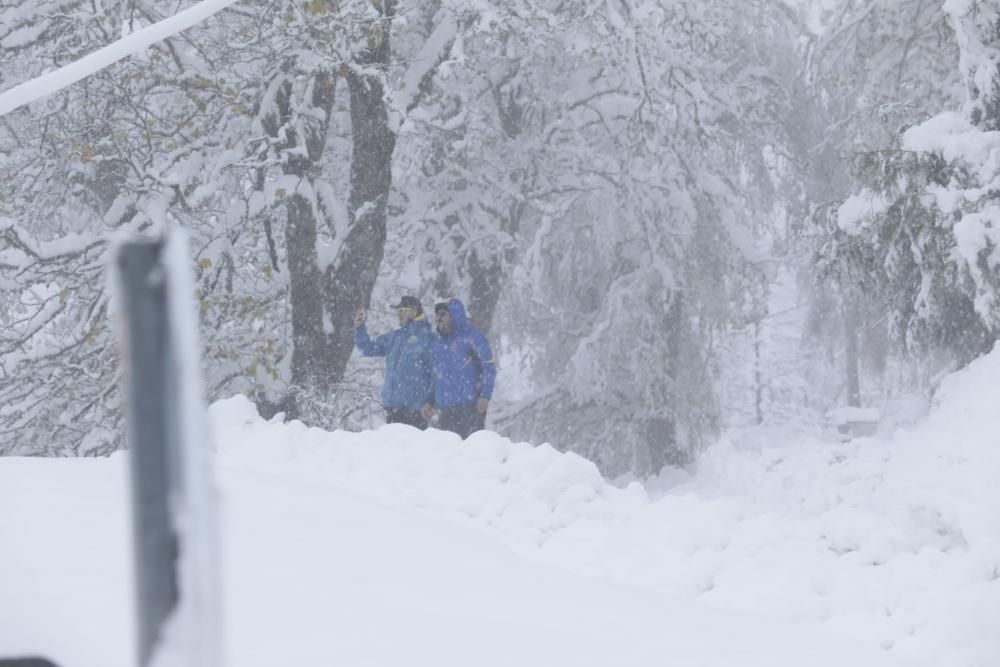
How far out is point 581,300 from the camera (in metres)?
17.8

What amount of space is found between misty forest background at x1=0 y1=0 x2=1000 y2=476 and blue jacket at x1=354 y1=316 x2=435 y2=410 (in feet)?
6.58

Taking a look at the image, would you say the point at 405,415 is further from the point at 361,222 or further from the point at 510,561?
the point at 510,561

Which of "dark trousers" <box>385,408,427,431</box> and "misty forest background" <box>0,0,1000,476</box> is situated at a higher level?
"misty forest background" <box>0,0,1000,476</box>

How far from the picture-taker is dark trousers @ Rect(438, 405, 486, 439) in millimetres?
10016

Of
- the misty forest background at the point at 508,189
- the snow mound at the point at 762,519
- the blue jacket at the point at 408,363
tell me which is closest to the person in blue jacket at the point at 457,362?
the blue jacket at the point at 408,363

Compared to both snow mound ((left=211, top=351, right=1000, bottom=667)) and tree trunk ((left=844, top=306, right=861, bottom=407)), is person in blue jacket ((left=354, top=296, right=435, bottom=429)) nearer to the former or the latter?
snow mound ((left=211, top=351, right=1000, bottom=667))

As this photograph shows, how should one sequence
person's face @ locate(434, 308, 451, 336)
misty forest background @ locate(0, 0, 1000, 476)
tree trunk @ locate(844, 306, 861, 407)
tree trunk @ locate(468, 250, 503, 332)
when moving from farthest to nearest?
tree trunk @ locate(844, 306, 861, 407) < tree trunk @ locate(468, 250, 503, 332) < misty forest background @ locate(0, 0, 1000, 476) < person's face @ locate(434, 308, 451, 336)

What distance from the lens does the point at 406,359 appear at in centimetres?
1005

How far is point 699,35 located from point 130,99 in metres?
7.10

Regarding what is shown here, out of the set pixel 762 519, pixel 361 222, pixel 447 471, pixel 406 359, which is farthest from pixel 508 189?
pixel 762 519

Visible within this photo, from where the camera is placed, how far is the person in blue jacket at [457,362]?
9.79 m

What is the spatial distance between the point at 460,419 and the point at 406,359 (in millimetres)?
617

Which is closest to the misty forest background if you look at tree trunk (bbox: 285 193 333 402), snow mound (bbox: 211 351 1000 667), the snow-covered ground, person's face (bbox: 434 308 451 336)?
tree trunk (bbox: 285 193 333 402)

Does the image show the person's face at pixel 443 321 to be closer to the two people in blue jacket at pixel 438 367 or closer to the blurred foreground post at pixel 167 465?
the two people in blue jacket at pixel 438 367
